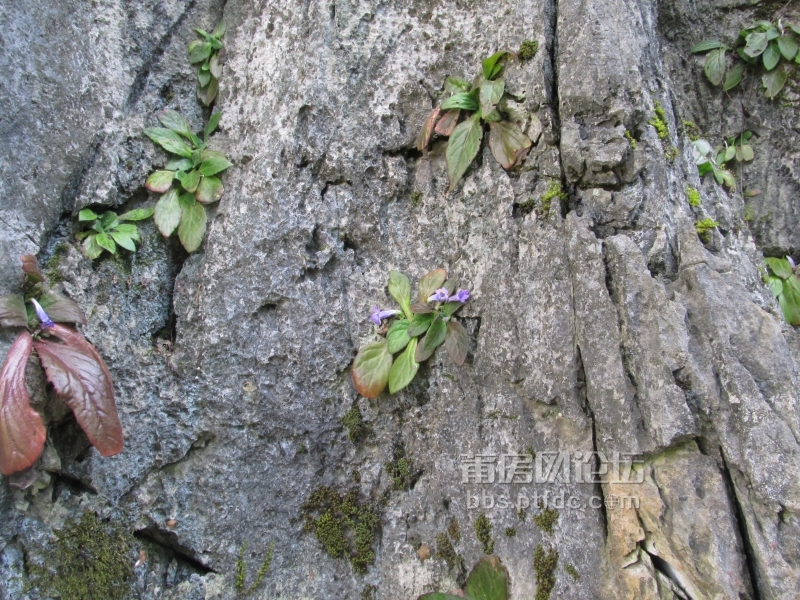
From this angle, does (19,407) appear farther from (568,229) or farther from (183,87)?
(568,229)

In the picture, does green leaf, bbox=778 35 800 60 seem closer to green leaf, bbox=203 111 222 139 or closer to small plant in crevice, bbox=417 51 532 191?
small plant in crevice, bbox=417 51 532 191

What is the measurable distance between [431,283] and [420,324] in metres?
0.17

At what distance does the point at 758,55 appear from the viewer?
9.91 ft

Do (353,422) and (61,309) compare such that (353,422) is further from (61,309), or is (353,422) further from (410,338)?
(61,309)

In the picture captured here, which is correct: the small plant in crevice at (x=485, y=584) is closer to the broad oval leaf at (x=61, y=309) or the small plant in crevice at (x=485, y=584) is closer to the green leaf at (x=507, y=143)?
the green leaf at (x=507, y=143)

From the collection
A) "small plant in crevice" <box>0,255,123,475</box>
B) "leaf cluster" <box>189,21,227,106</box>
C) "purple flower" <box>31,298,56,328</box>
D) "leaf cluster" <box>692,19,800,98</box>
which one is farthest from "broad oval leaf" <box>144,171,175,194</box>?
"leaf cluster" <box>692,19,800,98</box>

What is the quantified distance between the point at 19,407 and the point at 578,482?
1968mm

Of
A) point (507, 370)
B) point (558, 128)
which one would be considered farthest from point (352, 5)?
point (507, 370)

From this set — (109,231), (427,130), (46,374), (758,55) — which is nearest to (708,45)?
(758,55)

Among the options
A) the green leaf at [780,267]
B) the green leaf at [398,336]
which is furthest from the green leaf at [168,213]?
the green leaf at [780,267]

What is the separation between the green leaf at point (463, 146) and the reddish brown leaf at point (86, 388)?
5.11ft

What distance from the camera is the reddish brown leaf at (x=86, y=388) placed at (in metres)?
2.18

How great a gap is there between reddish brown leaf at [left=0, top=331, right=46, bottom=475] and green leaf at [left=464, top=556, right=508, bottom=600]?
5.35 ft

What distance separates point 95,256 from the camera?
99.7 inches
